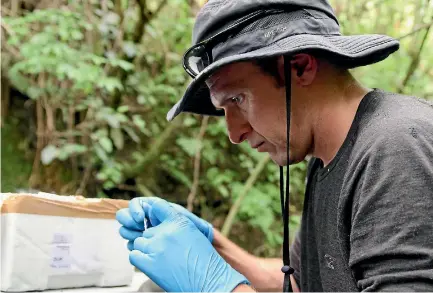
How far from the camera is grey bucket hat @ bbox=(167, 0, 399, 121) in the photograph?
35.1 inches

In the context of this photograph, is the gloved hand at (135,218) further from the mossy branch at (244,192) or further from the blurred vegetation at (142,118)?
the mossy branch at (244,192)

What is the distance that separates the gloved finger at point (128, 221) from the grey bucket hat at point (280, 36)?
1.06 ft

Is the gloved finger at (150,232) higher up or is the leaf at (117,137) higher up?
the leaf at (117,137)

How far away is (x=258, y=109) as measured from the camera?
1004mm

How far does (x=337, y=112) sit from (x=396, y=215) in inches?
12.1

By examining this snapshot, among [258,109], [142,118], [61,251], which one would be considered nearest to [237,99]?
[258,109]

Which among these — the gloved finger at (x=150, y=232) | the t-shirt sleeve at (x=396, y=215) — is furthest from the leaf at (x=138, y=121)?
the t-shirt sleeve at (x=396, y=215)

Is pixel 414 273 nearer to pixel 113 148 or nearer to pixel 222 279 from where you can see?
pixel 222 279

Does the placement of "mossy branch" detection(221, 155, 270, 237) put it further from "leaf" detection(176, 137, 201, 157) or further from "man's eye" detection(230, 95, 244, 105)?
"man's eye" detection(230, 95, 244, 105)

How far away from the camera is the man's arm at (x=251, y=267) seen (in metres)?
1.35

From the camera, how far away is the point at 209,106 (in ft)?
4.09

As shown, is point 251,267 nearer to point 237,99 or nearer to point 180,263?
point 180,263

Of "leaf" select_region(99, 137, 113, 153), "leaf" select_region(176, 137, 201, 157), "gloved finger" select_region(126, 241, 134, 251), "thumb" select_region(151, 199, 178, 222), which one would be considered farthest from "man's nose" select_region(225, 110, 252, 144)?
"leaf" select_region(176, 137, 201, 157)

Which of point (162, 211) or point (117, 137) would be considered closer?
point (162, 211)
